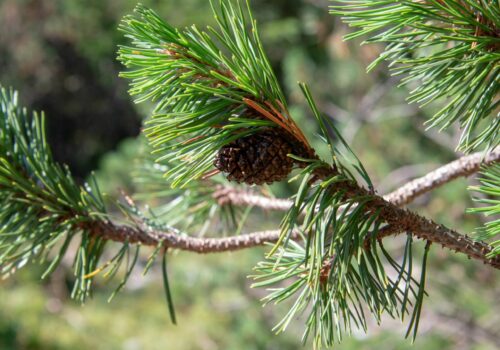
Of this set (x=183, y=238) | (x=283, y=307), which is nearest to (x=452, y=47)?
(x=183, y=238)

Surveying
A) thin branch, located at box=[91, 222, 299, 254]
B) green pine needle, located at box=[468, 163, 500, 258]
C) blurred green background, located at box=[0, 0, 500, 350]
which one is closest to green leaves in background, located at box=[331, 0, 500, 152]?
green pine needle, located at box=[468, 163, 500, 258]

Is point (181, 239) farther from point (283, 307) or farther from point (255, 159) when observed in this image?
point (283, 307)

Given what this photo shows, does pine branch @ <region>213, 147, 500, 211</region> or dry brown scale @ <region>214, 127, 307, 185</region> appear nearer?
dry brown scale @ <region>214, 127, 307, 185</region>

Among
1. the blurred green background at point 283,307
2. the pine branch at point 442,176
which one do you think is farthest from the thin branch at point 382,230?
the blurred green background at point 283,307

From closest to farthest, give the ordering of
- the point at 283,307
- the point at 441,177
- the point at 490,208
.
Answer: the point at 490,208 < the point at 441,177 < the point at 283,307

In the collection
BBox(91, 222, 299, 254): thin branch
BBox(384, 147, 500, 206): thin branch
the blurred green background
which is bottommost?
the blurred green background

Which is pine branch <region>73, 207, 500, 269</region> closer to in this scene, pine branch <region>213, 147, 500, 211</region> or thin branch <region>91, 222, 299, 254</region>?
thin branch <region>91, 222, 299, 254</region>

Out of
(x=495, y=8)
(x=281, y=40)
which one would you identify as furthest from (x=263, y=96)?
(x=281, y=40)

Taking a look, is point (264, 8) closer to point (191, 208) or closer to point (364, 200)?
point (191, 208)
